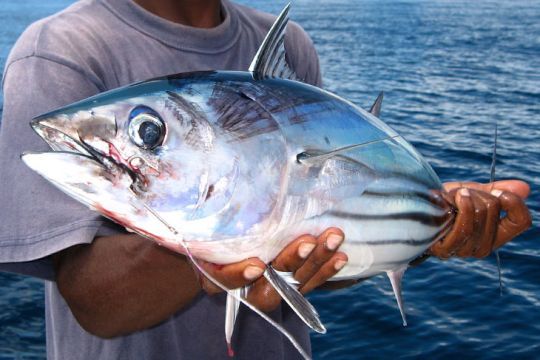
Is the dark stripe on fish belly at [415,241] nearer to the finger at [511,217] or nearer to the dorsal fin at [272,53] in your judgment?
the finger at [511,217]

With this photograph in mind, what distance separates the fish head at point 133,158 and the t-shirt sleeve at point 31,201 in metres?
0.34

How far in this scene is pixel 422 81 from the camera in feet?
64.4

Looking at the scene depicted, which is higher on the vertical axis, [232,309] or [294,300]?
[294,300]

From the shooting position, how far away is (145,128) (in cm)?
166

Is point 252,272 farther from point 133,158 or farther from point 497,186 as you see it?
point 497,186

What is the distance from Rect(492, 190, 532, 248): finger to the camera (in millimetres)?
2594

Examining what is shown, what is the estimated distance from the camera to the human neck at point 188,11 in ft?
8.21

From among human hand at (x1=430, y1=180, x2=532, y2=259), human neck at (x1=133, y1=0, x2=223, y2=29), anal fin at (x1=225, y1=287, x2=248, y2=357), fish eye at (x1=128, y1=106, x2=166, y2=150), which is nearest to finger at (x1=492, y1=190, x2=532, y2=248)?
human hand at (x1=430, y1=180, x2=532, y2=259)

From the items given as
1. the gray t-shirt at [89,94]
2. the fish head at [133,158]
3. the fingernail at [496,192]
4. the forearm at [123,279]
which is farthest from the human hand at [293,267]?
the fingernail at [496,192]

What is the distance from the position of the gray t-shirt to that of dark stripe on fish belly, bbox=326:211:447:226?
708 millimetres

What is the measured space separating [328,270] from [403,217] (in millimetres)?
342

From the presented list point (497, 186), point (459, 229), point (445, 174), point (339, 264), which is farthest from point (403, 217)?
point (445, 174)

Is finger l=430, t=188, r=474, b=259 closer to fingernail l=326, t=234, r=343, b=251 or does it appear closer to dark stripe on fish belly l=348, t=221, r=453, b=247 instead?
dark stripe on fish belly l=348, t=221, r=453, b=247

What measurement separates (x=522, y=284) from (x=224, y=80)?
6653 mm
